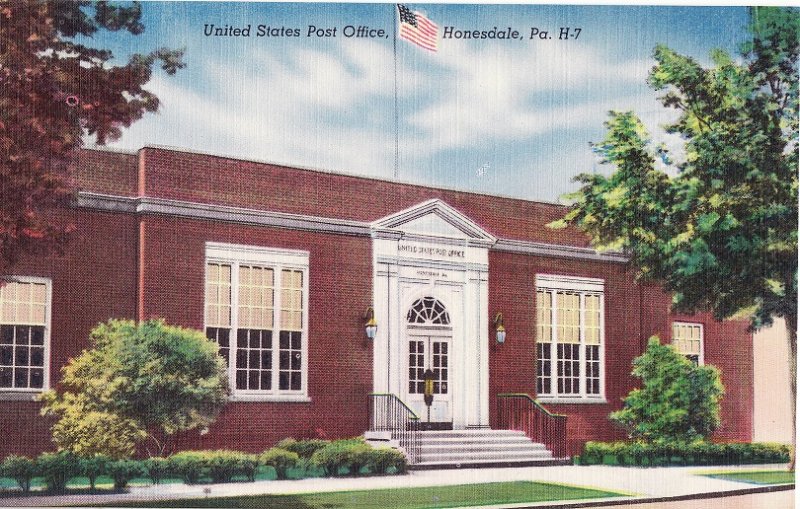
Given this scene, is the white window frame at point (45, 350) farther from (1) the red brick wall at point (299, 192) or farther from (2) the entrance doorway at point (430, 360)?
(2) the entrance doorway at point (430, 360)

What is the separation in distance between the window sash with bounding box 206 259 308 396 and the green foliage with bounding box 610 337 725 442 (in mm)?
4848

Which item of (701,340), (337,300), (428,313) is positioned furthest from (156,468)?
(701,340)

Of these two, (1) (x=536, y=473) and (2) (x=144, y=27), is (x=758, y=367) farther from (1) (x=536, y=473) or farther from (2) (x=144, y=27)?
(2) (x=144, y=27)

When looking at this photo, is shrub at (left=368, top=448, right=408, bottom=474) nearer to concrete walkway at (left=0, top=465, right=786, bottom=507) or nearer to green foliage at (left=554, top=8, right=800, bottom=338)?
concrete walkway at (left=0, top=465, right=786, bottom=507)

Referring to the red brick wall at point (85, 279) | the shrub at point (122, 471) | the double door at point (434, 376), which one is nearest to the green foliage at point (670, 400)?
the double door at point (434, 376)

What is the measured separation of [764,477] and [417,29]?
750 centimetres

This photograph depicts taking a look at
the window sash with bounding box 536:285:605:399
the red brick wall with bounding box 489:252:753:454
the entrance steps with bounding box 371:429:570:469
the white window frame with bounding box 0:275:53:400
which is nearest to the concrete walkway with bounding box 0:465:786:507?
the entrance steps with bounding box 371:429:570:469

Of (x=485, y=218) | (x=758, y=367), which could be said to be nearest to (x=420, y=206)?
(x=485, y=218)

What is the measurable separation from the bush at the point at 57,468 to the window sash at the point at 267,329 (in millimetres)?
2529

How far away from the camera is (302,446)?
1622cm

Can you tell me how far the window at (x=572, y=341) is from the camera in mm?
18062

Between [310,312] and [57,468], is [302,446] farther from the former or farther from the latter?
[57,468]

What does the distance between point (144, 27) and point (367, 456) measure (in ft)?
20.6

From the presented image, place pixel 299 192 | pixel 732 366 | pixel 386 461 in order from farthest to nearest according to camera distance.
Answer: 1. pixel 732 366
2. pixel 299 192
3. pixel 386 461
